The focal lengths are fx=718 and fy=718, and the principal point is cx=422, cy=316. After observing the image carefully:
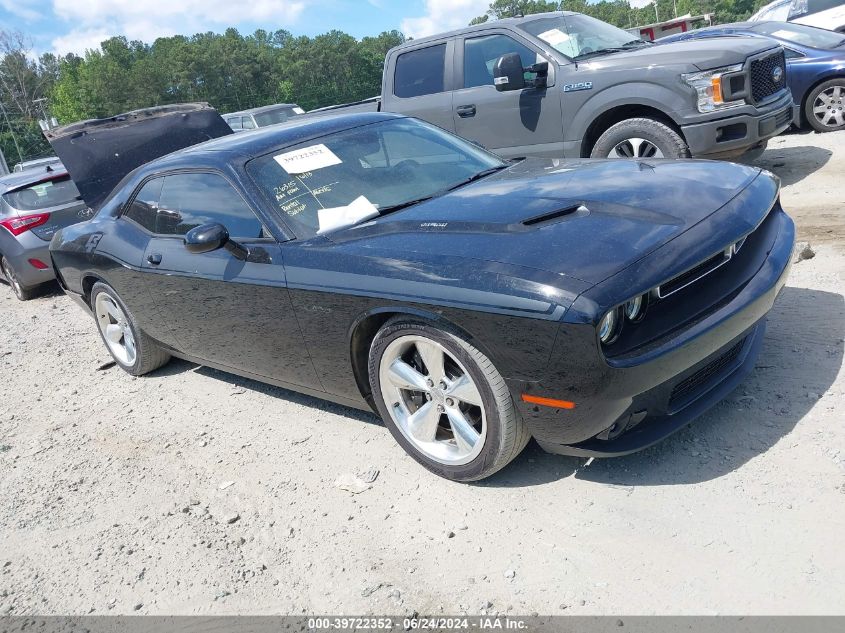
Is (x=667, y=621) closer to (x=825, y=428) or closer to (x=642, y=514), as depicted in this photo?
(x=642, y=514)

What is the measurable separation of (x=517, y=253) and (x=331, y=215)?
3.90 feet

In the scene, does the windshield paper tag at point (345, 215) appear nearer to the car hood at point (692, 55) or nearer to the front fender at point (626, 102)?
the front fender at point (626, 102)

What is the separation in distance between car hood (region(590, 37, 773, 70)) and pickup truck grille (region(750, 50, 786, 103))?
11 centimetres

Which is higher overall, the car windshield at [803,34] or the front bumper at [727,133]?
the car windshield at [803,34]

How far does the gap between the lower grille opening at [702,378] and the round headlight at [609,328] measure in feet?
1.23

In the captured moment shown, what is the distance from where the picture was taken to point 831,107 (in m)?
8.95

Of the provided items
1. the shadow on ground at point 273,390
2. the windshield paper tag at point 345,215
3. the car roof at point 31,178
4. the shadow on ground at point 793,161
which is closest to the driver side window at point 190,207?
the windshield paper tag at point 345,215

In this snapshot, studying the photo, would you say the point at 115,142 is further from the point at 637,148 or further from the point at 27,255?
the point at 637,148

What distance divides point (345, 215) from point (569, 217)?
1.15 meters

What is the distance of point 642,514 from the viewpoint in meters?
2.71

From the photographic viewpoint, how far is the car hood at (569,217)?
268 cm

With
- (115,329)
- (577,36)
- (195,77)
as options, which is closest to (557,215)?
(115,329)

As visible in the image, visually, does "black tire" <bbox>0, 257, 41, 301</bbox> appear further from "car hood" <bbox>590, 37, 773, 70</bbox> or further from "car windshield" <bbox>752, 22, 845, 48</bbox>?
"car windshield" <bbox>752, 22, 845, 48</bbox>

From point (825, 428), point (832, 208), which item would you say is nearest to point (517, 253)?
point (825, 428)
